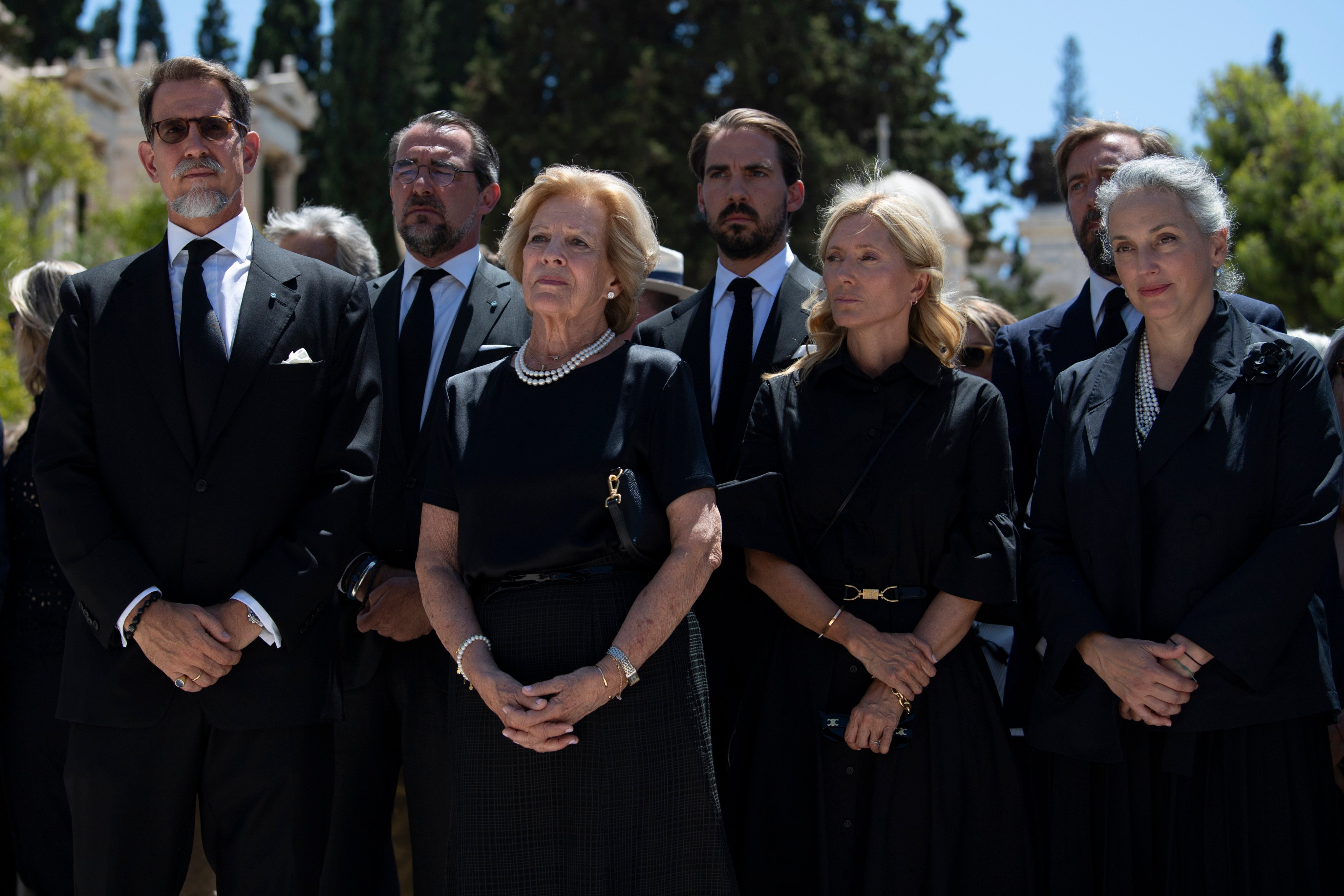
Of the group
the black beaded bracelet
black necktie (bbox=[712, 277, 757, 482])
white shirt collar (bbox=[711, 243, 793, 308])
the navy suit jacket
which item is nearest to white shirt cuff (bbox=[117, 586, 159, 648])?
the black beaded bracelet

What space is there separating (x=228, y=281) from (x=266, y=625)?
1.04 metres

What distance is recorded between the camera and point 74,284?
328cm

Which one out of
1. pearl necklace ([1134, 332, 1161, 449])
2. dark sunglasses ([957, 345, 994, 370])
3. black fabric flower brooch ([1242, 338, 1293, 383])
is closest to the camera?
black fabric flower brooch ([1242, 338, 1293, 383])

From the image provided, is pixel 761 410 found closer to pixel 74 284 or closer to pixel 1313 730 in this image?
pixel 1313 730

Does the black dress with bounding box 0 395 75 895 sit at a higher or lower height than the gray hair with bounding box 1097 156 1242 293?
lower

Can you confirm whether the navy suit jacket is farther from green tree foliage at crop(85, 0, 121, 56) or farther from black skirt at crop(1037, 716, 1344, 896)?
green tree foliage at crop(85, 0, 121, 56)

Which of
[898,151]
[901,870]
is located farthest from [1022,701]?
[898,151]

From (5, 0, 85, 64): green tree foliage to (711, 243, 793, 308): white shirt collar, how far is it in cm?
4267

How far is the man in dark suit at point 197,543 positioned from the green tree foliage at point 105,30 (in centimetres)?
4445

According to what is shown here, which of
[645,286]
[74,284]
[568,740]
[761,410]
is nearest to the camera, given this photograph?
[568,740]

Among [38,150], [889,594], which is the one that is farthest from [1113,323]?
[38,150]

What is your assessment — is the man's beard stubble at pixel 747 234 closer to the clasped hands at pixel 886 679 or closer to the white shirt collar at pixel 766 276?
the white shirt collar at pixel 766 276

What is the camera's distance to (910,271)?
3475mm

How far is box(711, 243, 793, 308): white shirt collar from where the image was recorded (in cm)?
425
